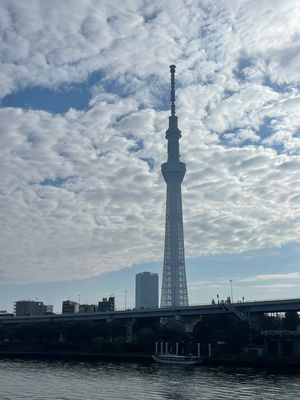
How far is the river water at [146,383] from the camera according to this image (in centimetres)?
5506

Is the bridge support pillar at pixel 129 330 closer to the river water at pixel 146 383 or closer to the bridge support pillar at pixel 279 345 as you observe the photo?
the bridge support pillar at pixel 279 345

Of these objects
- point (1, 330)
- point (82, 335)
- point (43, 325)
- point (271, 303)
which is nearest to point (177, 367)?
point (271, 303)

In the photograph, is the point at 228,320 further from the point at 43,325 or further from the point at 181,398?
the point at 181,398

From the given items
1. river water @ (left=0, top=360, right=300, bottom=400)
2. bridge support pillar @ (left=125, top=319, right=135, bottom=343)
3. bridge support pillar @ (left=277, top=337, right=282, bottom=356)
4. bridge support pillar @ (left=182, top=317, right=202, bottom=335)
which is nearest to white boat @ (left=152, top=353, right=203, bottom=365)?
river water @ (left=0, top=360, right=300, bottom=400)

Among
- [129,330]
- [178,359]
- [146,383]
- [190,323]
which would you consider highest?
[190,323]

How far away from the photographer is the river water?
181 ft

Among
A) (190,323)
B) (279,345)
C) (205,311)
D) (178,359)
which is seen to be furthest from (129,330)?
(279,345)

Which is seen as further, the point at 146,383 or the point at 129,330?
the point at 129,330

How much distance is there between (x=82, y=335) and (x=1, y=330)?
3218cm

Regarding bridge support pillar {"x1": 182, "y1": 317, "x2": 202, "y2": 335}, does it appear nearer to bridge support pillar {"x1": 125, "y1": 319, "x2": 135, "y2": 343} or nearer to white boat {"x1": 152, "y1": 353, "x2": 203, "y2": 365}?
bridge support pillar {"x1": 125, "y1": 319, "x2": 135, "y2": 343}

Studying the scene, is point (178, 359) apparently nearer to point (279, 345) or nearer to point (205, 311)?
point (279, 345)

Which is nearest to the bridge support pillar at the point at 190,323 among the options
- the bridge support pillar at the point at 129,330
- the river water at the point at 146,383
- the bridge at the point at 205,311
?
the bridge at the point at 205,311

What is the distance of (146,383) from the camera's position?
6538 centimetres

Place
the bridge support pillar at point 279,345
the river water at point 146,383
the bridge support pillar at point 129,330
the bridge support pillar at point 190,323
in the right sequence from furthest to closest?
the bridge support pillar at point 129,330, the bridge support pillar at point 190,323, the bridge support pillar at point 279,345, the river water at point 146,383
